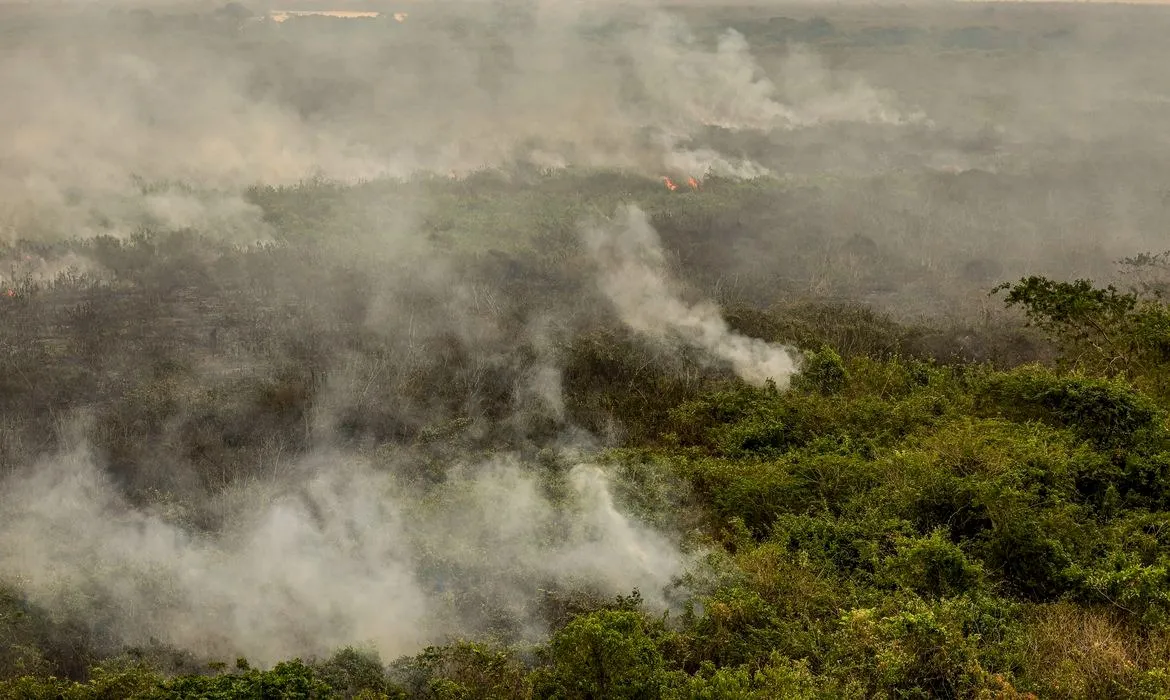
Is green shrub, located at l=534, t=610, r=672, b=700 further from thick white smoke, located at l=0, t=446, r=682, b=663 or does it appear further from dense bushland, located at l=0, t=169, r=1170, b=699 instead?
thick white smoke, located at l=0, t=446, r=682, b=663

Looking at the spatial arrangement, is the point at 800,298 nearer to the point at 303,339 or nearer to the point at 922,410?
the point at 922,410

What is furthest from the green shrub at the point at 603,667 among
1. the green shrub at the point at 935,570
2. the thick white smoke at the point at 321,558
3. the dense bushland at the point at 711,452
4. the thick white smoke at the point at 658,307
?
the thick white smoke at the point at 658,307

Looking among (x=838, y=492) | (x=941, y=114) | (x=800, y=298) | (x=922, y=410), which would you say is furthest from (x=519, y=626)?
(x=941, y=114)

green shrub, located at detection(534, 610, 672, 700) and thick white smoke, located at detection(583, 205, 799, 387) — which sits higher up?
thick white smoke, located at detection(583, 205, 799, 387)

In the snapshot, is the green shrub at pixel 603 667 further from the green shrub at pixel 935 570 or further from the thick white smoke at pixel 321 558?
the green shrub at pixel 935 570

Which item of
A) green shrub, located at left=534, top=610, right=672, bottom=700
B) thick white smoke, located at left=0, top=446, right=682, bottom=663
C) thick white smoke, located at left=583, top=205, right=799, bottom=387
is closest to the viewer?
green shrub, located at left=534, top=610, right=672, bottom=700

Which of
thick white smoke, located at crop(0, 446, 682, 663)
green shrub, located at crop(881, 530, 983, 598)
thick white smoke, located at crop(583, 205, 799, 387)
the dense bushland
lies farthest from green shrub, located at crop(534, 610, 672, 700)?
thick white smoke, located at crop(583, 205, 799, 387)

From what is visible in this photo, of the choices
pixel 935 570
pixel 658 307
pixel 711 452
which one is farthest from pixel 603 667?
pixel 658 307
